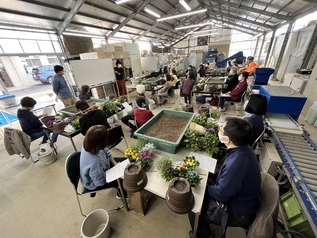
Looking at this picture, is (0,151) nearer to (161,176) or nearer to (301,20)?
(161,176)

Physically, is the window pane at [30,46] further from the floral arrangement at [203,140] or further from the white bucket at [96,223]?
the floral arrangement at [203,140]

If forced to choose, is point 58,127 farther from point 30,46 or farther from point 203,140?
point 30,46

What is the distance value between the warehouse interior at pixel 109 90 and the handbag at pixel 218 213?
1.86 ft

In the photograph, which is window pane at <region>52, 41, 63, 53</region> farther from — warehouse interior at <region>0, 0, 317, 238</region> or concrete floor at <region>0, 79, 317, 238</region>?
concrete floor at <region>0, 79, 317, 238</region>

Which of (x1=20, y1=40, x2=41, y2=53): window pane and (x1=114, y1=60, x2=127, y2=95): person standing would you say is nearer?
(x1=20, y1=40, x2=41, y2=53): window pane

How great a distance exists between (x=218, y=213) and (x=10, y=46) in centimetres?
691

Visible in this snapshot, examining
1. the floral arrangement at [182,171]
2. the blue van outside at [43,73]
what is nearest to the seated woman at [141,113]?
the floral arrangement at [182,171]

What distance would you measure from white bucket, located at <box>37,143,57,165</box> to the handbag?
295 centimetres

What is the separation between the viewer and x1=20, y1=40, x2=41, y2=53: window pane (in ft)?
14.7

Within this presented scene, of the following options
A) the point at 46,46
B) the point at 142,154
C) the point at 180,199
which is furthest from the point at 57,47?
the point at 180,199

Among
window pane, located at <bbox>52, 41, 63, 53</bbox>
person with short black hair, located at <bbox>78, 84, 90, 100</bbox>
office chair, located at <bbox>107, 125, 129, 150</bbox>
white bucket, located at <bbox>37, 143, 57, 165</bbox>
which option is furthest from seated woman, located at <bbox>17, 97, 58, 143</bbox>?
window pane, located at <bbox>52, 41, 63, 53</bbox>

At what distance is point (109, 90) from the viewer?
608cm

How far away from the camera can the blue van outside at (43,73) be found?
8500 mm

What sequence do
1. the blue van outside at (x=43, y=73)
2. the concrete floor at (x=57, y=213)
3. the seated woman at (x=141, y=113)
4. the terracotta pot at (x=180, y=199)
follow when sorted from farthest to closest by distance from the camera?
the blue van outside at (x=43, y=73) < the seated woman at (x=141, y=113) < the concrete floor at (x=57, y=213) < the terracotta pot at (x=180, y=199)
